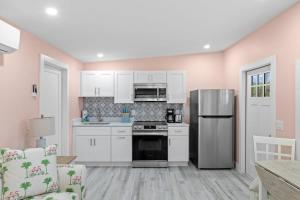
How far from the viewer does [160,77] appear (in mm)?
5250

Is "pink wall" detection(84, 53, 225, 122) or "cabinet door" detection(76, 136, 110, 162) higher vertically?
"pink wall" detection(84, 53, 225, 122)

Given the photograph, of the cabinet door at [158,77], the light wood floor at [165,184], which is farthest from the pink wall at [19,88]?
the cabinet door at [158,77]

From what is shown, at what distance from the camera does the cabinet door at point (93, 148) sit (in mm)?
4934

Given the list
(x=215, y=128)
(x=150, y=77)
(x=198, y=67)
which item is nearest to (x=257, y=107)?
(x=215, y=128)

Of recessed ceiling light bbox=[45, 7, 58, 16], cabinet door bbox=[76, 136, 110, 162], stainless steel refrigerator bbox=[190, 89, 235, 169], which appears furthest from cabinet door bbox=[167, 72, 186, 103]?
recessed ceiling light bbox=[45, 7, 58, 16]

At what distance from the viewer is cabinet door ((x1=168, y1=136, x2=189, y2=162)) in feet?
16.1

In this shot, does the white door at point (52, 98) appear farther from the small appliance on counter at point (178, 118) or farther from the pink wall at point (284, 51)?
the pink wall at point (284, 51)

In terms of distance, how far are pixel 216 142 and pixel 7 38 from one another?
12.6 feet

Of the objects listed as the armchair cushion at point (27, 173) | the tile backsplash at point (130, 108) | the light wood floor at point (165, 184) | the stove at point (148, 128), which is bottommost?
the light wood floor at point (165, 184)

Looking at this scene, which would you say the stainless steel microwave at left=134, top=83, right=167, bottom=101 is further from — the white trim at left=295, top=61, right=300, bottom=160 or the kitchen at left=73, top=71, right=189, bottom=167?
the white trim at left=295, top=61, right=300, bottom=160

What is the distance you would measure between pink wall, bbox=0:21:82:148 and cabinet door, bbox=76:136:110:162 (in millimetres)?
1608

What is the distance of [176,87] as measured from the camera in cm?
526

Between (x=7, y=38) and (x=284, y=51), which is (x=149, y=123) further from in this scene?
(x=7, y=38)

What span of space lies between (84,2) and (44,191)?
6.29ft
